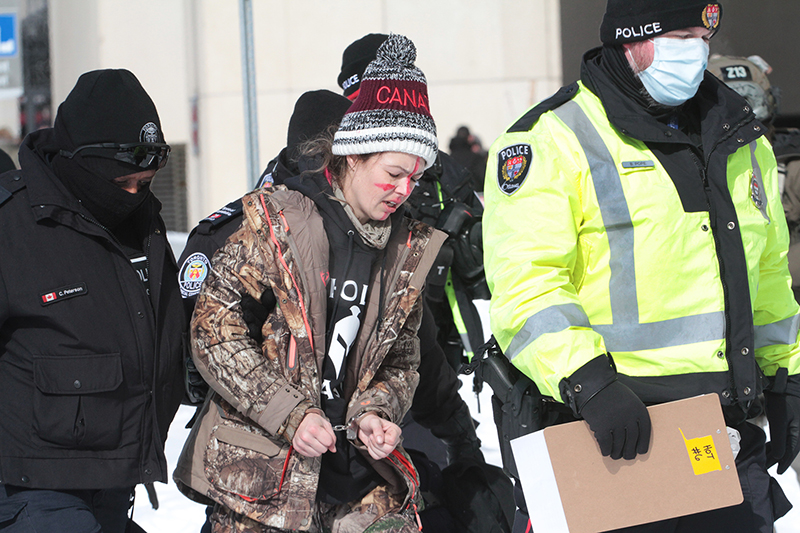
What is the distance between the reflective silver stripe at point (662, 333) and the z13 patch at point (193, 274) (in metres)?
1.27

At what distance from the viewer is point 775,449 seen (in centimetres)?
260

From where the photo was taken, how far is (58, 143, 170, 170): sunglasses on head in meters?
2.38

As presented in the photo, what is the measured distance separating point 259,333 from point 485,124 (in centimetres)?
849

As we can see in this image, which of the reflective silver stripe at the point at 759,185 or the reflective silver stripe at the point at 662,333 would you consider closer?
the reflective silver stripe at the point at 662,333

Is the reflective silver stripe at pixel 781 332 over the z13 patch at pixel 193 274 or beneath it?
beneath

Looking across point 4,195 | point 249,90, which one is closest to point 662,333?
point 4,195

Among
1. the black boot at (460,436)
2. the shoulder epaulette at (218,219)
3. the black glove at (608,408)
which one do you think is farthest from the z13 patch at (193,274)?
the black glove at (608,408)

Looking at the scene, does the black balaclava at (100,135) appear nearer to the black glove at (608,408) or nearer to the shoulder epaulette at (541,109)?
the shoulder epaulette at (541,109)

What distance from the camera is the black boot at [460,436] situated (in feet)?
9.56

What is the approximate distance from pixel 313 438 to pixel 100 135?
41.7 inches

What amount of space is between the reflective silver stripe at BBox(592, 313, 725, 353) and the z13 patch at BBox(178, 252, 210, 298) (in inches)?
50.0

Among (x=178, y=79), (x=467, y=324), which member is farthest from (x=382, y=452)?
(x=178, y=79)

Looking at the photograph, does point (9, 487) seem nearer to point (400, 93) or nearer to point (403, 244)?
point (403, 244)

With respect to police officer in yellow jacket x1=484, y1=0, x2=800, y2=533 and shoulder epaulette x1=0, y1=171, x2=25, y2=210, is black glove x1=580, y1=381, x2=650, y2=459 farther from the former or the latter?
shoulder epaulette x1=0, y1=171, x2=25, y2=210
